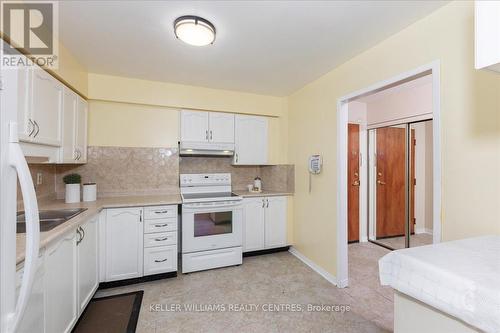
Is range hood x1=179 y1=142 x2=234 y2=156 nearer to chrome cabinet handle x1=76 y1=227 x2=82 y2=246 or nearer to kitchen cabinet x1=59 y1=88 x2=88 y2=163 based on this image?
kitchen cabinet x1=59 y1=88 x2=88 y2=163

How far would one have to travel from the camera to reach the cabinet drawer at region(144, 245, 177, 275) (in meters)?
2.47

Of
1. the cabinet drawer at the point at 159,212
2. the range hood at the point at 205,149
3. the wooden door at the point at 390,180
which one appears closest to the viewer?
the cabinet drawer at the point at 159,212

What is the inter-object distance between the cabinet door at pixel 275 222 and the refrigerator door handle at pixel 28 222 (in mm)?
2707

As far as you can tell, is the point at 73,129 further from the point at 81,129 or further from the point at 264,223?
the point at 264,223

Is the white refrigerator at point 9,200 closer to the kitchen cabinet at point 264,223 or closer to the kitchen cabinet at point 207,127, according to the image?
the kitchen cabinet at point 207,127

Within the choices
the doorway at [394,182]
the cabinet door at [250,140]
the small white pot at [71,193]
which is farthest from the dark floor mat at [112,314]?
the doorway at [394,182]

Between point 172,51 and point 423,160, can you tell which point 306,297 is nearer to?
point 172,51

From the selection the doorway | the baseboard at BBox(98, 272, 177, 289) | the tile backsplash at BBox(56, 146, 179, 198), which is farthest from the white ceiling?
the baseboard at BBox(98, 272, 177, 289)

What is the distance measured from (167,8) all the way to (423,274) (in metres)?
2.10

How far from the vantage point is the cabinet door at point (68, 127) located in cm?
209

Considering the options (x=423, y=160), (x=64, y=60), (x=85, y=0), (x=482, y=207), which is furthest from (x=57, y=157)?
(x=423, y=160)

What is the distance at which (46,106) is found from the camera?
1.79 metres

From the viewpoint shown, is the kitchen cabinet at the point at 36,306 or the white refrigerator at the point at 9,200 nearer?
the white refrigerator at the point at 9,200

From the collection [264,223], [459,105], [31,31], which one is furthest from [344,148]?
[31,31]
